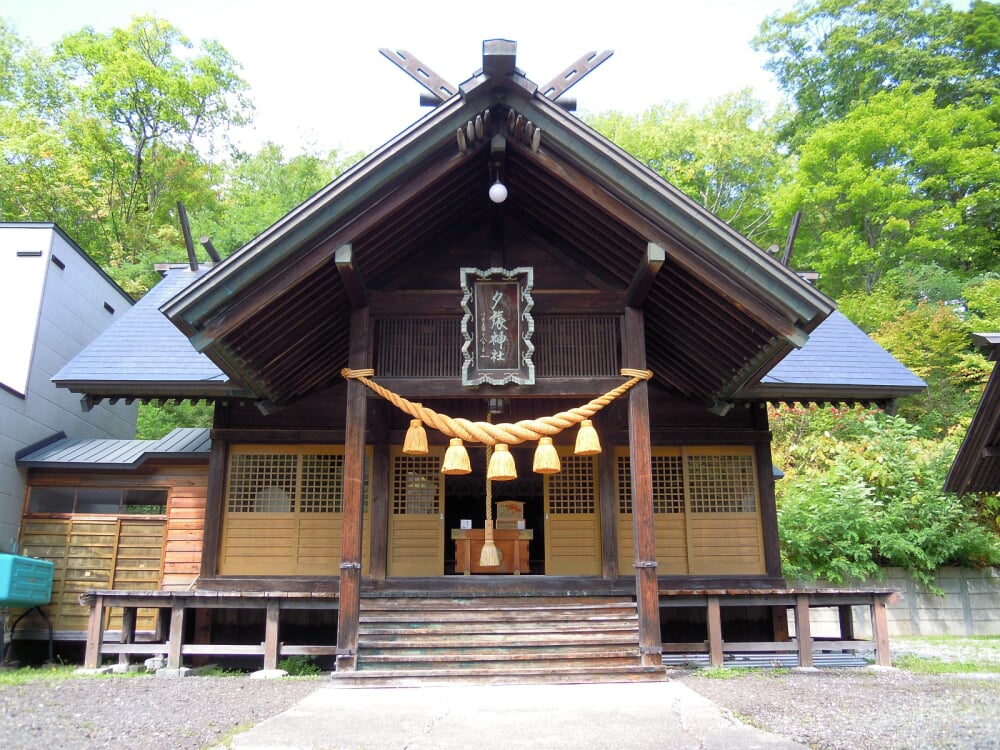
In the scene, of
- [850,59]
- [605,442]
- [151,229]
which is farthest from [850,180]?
[151,229]

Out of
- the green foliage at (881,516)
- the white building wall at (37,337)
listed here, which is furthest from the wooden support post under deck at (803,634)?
the white building wall at (37,337)

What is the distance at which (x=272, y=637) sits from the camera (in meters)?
8.30

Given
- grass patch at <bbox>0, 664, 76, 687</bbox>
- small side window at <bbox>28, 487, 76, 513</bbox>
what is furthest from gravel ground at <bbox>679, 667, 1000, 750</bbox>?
small side window at <bbox>28, 487, 76, 513</bbox>

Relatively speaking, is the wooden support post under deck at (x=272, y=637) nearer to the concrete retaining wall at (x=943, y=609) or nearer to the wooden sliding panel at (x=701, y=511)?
the wooden sliding panel at (x=701, y=511)

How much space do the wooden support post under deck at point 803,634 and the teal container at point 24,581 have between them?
9.60 meters

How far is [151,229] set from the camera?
2677 centimetres

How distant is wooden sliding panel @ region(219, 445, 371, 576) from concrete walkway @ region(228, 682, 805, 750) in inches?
141

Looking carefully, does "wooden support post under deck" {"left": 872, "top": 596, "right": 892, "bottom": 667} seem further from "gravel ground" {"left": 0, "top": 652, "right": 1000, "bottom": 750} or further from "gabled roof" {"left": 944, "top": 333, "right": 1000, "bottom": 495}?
"gabled roof" {"left": 944, "top": 333, "right": 1000, "bottom": 495}

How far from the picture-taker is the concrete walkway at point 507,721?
15.3 ft

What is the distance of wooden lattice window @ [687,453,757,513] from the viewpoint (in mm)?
10445

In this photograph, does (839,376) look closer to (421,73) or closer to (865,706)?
(865,706)

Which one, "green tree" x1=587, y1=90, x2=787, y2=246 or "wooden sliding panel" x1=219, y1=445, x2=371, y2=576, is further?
"green tree" x1=587, y1=90, x2=787, y2=246

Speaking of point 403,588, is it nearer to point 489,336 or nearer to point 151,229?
point 489,336

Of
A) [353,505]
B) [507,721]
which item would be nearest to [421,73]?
[353,505]
